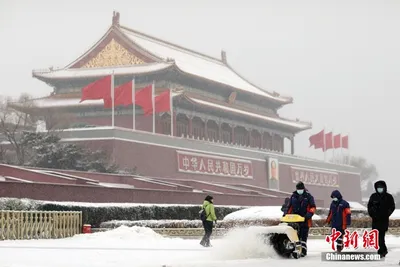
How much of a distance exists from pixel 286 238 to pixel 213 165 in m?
36.7

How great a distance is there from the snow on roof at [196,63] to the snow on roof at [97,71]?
5.18 feet

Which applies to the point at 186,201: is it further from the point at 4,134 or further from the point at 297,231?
the point at 297,231

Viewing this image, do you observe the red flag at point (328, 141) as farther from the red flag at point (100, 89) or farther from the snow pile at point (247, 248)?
the snow pile at point (247, 248)

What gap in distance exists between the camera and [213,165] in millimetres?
50094

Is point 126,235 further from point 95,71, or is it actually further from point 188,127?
point 188,127

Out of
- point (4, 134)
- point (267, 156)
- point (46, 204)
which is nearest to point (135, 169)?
point (4, 134)

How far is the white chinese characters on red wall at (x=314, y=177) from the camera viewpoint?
60344 millimetres

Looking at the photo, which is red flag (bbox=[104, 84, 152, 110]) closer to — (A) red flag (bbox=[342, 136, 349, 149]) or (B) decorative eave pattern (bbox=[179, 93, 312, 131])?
(B) decorative eave pattern (bbox=[179, 93, 312, 131])

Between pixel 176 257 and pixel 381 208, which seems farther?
pixel 176 257

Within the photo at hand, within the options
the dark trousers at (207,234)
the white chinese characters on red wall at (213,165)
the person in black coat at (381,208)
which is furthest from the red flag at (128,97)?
the person in black coat at (381,208)

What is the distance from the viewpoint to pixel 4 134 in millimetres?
44438

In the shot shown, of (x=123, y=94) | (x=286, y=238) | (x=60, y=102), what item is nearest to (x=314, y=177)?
(x=60, y=102)

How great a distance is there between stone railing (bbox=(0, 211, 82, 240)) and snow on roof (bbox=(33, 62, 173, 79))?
101 ft

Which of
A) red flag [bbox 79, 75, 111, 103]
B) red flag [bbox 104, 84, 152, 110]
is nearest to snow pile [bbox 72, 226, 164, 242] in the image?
red flag [bbox 79, 75, 111, 103]
